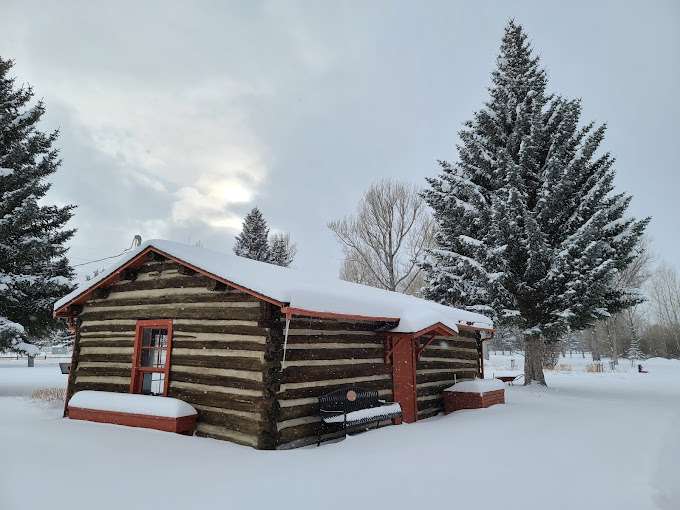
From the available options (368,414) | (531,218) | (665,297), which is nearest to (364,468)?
(368,414)

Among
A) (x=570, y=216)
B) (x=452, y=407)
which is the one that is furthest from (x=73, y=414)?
(x=570, y=216)

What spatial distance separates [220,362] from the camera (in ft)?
28.5

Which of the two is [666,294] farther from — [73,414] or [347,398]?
[73,414]

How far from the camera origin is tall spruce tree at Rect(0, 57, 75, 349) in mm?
15680

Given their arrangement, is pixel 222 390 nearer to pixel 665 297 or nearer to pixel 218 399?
pixel 218 399

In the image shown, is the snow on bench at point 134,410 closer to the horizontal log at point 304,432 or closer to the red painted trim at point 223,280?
the horizontal log at point 304,432

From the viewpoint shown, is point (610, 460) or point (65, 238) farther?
point (65, 238)

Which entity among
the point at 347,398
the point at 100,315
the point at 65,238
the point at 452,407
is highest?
the point at 65,238

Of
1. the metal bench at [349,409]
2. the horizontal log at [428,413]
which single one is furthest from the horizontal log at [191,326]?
the horizontal log at [428,413]

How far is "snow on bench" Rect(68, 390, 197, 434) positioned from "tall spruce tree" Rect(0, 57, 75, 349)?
310 inches

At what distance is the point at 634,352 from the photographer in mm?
44094

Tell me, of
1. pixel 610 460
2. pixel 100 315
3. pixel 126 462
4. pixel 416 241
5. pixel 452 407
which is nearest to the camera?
pixel 126 462

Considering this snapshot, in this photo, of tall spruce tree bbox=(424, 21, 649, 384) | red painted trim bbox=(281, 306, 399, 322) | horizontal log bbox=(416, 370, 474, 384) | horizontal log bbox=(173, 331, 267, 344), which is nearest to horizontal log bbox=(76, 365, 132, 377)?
horizontal log bbox=(173, 331, 267, 344)

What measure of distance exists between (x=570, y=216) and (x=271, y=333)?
1542 cm
